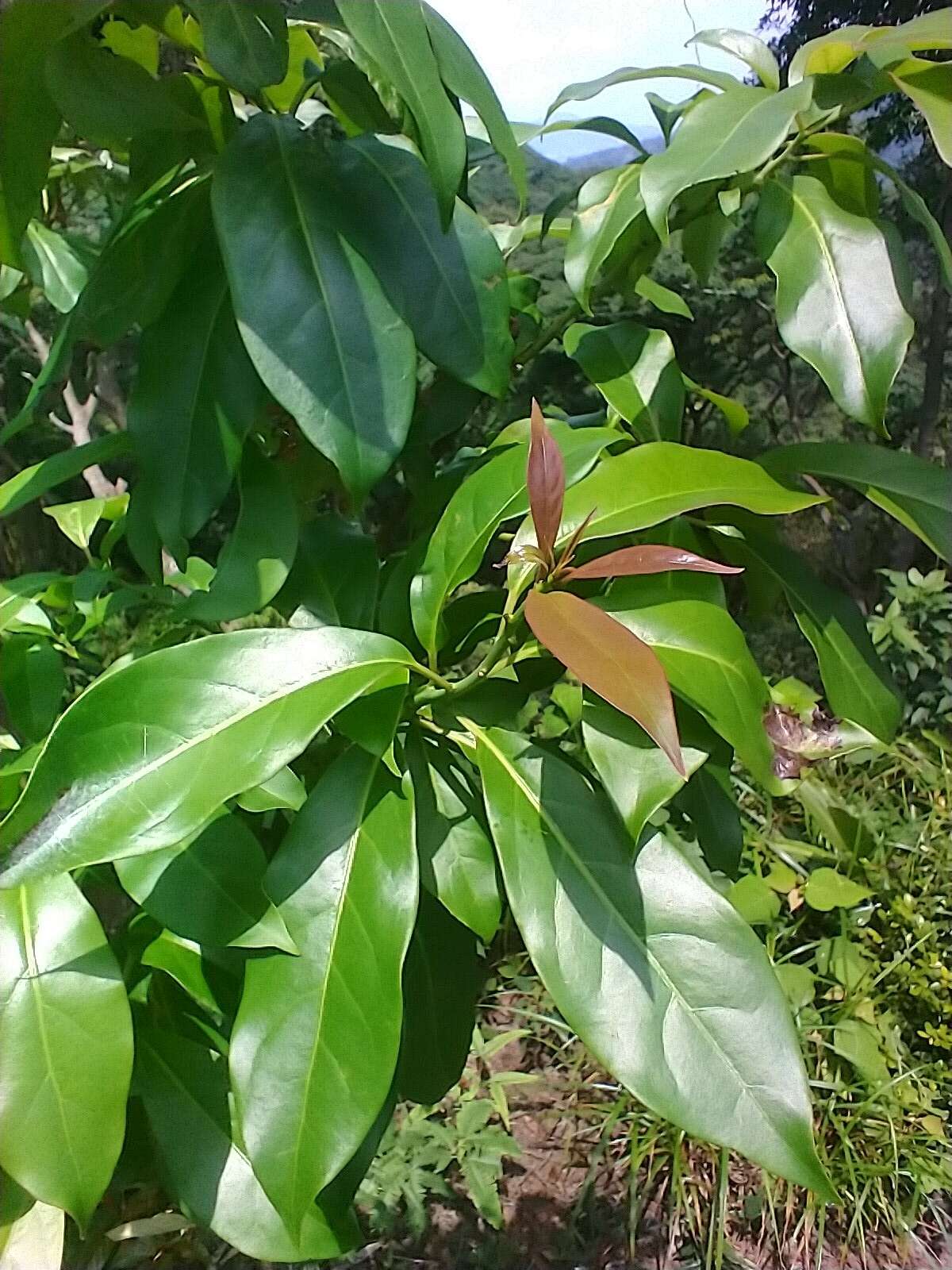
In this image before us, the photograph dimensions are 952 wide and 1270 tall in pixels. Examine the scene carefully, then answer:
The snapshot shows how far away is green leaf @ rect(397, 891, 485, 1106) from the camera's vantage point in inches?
20.6

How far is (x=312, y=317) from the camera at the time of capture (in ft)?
1.29

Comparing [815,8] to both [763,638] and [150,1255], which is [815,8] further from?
A: [150,1255]

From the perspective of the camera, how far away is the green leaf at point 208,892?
0.37 metres

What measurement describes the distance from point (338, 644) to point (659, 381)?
0.28 meters

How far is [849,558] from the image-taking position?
61.5 inches

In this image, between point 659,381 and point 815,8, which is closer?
point 659,381

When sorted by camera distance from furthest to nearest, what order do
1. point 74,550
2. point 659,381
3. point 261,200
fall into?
point 74,550, point 659,381, point 261,200

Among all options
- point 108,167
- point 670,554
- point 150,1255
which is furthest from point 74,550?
point 670,554

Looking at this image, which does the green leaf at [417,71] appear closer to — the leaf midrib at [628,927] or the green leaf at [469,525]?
the green leaf at [469,525]

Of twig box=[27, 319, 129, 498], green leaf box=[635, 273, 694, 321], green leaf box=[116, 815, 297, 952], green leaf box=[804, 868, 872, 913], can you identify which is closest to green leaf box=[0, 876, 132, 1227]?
green leaf box=[116, 815, 297, 952]

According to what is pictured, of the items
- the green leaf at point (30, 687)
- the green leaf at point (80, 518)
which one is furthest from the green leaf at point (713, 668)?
the green leaf at point (80, 518)

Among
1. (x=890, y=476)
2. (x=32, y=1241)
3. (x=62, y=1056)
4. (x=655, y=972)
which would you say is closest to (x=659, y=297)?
(x=890, y=476)

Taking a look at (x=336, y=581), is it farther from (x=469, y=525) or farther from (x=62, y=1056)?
(x=62, y=1056)

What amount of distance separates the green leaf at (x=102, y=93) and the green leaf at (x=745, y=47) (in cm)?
32
